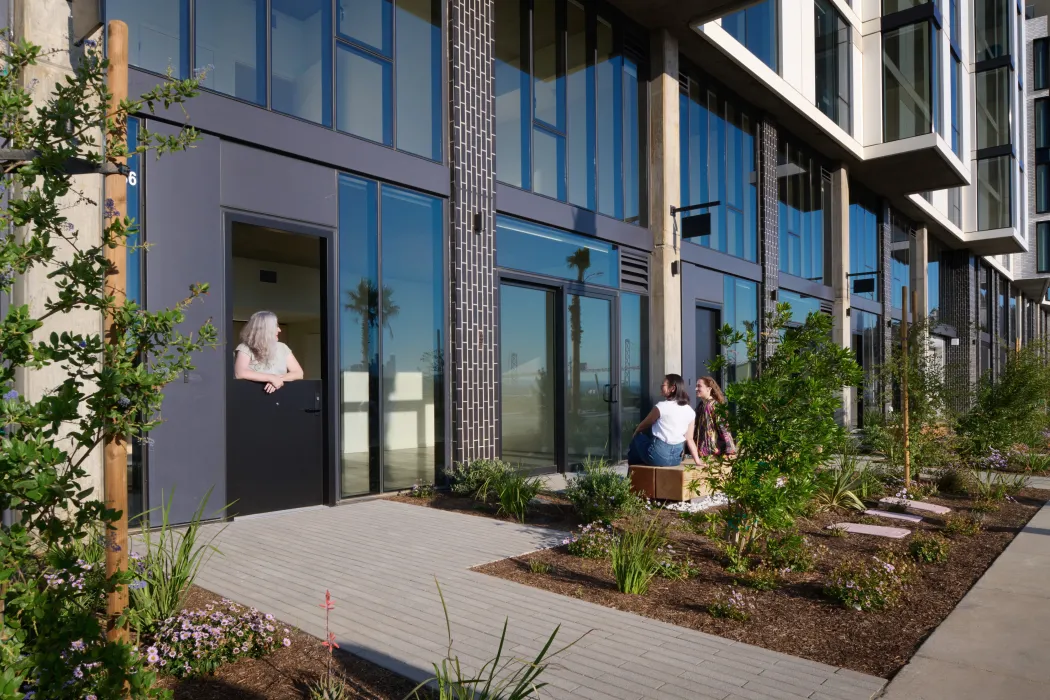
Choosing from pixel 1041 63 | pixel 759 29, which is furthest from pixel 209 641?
pixel 1041 63

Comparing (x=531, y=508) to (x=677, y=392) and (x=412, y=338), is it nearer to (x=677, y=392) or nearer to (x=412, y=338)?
(x=677, y=392)

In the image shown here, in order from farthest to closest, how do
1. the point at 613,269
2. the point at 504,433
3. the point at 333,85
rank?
1. the point at 613,269
2. the point at 504,433
3. the point at 333,85

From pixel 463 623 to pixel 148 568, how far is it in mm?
1792

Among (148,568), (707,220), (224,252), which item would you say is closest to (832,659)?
(148,568)

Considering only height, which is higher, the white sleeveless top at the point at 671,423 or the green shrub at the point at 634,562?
the white sleeveless top at the point at 671,423

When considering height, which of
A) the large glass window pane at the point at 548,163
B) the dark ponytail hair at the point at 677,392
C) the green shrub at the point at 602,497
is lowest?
the green shrub at the point at 602,497

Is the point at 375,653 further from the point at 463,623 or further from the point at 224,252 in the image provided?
the point at 224,252

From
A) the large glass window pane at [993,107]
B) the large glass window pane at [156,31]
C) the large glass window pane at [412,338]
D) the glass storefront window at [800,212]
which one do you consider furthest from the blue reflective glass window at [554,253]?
the large glass window pane at [993,107]

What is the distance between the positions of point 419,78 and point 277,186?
264 cm

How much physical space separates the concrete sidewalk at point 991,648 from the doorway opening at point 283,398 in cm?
580

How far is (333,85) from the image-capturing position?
793 centimetres

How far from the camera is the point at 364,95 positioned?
8.33 m

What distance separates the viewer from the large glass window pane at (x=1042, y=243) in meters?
39.3

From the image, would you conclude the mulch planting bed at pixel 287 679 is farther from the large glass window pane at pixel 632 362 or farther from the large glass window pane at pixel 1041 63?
the large glass window pane at pixel 1041 63
